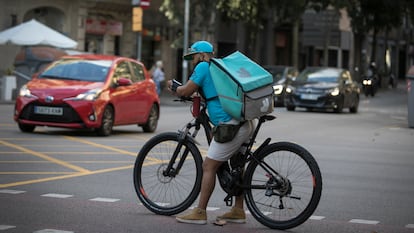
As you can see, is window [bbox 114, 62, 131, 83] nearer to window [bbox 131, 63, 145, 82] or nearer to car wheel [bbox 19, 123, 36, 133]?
window [bbox 131, 63, 145, 82]

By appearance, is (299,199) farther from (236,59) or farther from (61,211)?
(61,211)

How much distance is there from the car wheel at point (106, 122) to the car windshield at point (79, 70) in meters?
0.61

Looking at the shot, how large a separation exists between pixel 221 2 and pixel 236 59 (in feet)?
117

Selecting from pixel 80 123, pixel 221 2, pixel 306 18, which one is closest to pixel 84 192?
pixel 80 123

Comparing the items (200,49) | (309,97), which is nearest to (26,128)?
(200,49)

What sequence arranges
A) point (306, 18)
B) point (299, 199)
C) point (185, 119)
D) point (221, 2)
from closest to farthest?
point (299, 199), point (185, 119), point (221, 2), point (306, 18)

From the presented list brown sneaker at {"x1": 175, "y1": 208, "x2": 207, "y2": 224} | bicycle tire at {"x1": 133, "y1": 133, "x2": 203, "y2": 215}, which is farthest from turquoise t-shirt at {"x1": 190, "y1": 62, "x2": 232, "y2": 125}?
brown sneaker at {"x1": 175, "y1": 208, "x2": 207, "y2": 224}

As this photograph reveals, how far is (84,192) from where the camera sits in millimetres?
10914

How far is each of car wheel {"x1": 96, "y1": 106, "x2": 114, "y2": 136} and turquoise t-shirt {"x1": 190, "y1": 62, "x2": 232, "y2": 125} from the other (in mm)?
10097

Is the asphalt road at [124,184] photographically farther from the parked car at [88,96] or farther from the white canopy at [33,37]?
the white canopy at [33,37]

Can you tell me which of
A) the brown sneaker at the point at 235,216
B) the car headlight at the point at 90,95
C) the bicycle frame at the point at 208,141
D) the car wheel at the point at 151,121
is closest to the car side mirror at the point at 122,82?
the car headlight at the point at 90,95

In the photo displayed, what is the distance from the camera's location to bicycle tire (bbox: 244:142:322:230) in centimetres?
852

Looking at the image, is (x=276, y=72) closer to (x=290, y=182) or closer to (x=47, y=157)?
(x=47, y=157)

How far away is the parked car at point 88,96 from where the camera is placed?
A: 18359 mm
